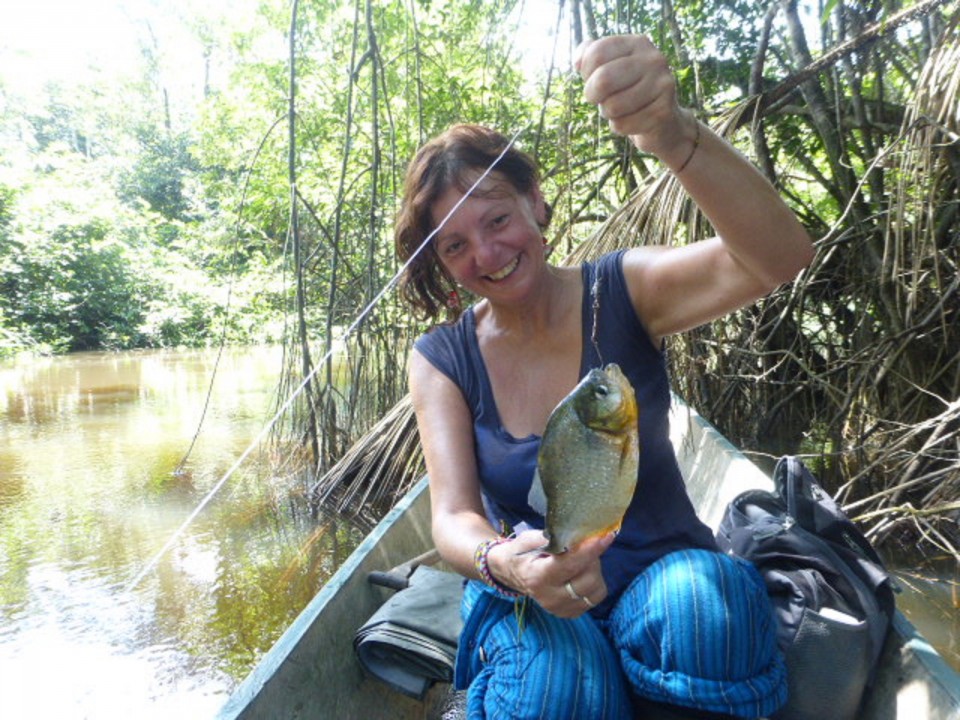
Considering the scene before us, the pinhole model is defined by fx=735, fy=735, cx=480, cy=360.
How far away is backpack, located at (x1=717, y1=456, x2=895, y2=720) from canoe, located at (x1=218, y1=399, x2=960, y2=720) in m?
0.07

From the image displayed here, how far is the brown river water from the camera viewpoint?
332cm

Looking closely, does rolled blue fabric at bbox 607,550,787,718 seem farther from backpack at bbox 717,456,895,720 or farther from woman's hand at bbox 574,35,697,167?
woman's hand at bbox 574,35,697,167

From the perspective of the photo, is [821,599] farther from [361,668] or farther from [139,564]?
[139,564]

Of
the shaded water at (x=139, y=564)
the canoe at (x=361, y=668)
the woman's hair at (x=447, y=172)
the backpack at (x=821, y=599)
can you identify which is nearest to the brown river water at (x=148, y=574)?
the shaded water at (x=139, y=564)

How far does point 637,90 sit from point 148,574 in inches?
169

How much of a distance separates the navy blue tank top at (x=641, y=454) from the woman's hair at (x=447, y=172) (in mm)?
297

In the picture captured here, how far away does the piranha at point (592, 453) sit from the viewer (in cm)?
109

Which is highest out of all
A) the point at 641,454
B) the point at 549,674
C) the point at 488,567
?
the point at 641,454

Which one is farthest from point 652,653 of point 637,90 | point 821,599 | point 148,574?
point 148,574

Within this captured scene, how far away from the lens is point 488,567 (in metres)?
1.38

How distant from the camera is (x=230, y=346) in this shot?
779 inches

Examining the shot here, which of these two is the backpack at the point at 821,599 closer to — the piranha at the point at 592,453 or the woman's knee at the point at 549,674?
the woman's knee at the point at 549,674

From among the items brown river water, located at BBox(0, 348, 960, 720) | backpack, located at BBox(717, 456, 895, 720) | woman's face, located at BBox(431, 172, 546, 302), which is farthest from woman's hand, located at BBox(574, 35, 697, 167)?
brown river water, located at BBox(0, 348, 960, 720)

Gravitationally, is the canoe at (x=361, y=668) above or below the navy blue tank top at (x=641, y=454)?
below
